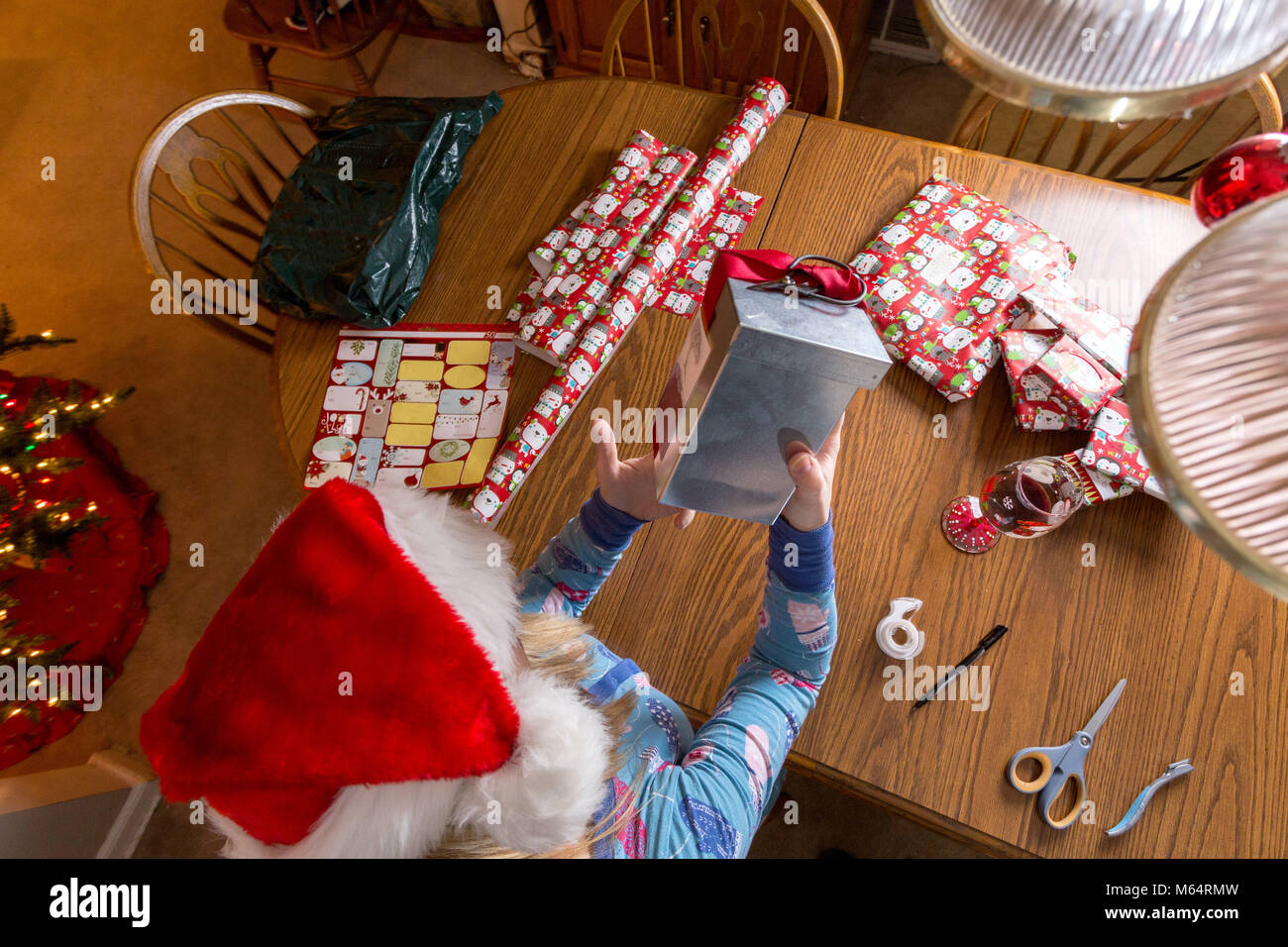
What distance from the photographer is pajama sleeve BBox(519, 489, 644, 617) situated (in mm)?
1010

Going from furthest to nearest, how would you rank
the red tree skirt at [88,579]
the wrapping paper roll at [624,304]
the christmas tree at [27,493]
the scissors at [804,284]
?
the red tree skirt at [88,579] → the christmas tree at [27,493] → the wrapping paper roll at [624,304] → the scissors at [804,284]

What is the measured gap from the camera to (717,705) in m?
0.98

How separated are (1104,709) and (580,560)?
766mm

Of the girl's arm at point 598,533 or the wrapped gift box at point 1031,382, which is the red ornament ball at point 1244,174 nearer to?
the wrapped gift box at point 1031,382

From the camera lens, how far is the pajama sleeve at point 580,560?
101cm

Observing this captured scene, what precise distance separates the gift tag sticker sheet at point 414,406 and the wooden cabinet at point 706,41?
136 cm

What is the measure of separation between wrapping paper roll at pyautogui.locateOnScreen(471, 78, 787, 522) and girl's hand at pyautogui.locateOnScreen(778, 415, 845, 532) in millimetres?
442

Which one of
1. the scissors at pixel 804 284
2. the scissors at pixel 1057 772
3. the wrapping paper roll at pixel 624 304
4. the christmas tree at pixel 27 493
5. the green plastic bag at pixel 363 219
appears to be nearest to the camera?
the scissors at pixel 804 284


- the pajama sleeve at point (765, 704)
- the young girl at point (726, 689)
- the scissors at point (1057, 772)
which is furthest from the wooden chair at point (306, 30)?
the scissors at point (1057, 772)

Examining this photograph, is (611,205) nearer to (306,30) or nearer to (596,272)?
(596,272)

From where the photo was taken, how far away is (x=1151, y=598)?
3.38 feet

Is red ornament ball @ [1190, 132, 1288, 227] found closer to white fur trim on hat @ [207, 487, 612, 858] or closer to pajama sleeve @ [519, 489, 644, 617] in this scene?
pajama sleeve @ [519, 489, 644, 617]

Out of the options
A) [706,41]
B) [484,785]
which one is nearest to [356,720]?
[484,785]
